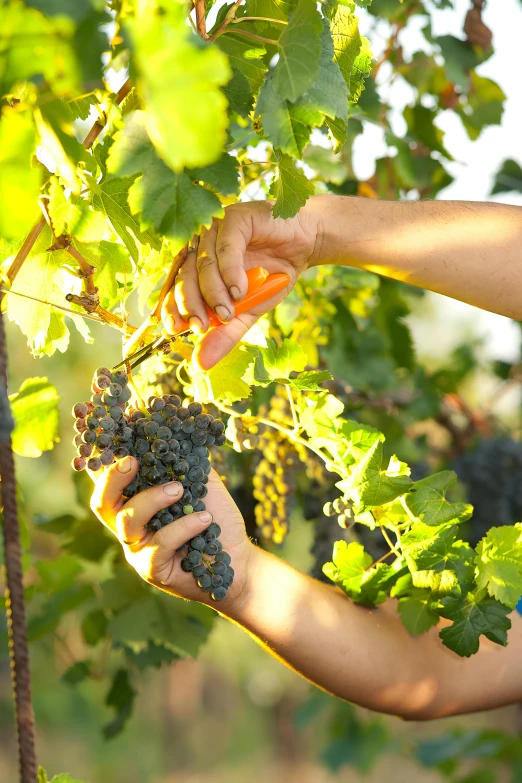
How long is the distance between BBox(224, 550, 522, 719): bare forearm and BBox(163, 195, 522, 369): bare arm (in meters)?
0.33

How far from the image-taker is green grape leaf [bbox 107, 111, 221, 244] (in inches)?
21.4

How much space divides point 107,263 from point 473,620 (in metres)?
0.51

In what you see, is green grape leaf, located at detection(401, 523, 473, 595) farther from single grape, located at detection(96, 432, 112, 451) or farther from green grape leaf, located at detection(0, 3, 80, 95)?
green grape leaf, located at detection(0, 3, 80, 95)

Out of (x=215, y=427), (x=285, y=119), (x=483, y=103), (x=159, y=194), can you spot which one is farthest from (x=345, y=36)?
(x=483, y=103)

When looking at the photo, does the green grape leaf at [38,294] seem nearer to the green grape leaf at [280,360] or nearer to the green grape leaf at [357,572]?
the green grape leaf at [280,360]

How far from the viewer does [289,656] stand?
3.07ft

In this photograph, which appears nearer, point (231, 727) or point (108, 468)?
point (108, 468)

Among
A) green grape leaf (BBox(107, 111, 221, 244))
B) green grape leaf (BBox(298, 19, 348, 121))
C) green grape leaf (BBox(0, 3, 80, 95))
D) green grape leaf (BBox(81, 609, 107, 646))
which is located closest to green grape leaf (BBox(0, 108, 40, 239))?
green grape leaf (BBox(0, 3, 80, 95))

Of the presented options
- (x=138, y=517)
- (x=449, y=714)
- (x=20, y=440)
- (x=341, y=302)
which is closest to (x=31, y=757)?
(x=138, y=517)

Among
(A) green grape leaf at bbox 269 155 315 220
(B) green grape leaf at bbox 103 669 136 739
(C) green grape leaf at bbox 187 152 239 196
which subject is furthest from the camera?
(B) green grape leaf at bbox 103 669 136 739

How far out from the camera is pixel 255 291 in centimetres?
72

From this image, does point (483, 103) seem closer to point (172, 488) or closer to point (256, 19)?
point (256, 19)

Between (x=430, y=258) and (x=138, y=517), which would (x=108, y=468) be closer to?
(x=138, y=517)

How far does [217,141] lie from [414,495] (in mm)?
492
